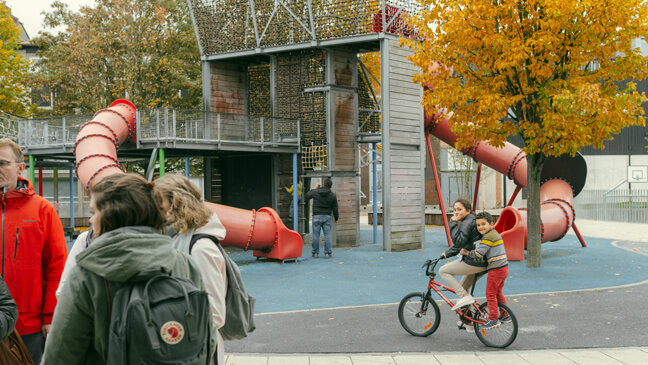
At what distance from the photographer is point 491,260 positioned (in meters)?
7.44

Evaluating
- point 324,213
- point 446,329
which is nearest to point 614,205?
point 324,213

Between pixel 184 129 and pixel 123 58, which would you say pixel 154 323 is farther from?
pixel 123 58

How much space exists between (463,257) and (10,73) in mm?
29988

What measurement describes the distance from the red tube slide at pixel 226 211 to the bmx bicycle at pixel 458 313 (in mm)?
7467

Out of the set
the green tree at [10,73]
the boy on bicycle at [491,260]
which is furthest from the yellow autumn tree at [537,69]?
the green tree at [10,73]

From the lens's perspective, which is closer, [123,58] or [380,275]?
[380,275]

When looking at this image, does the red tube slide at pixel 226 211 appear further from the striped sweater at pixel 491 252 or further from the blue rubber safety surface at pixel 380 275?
the striped sweater at pixel 491 252

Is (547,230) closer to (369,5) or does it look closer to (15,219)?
(369,5)

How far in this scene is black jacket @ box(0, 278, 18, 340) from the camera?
3.25 meters

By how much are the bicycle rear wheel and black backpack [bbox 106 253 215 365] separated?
18.2 feet

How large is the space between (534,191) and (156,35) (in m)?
20.3

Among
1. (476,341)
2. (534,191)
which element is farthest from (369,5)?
(476,341)

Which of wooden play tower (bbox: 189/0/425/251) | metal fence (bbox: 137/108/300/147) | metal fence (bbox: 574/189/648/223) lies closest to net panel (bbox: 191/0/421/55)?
wooden play tower (bbox: 189/0/425/251)

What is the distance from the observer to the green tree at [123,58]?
1141 inches
